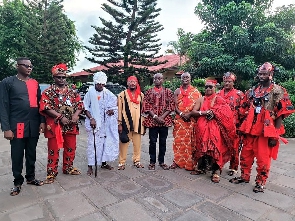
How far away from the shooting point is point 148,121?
3678 millimetres

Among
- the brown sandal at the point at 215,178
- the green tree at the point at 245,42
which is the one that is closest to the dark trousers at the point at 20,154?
the brown sandal at the point at 215,178

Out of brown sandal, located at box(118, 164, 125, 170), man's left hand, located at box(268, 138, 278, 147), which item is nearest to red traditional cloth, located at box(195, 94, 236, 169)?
man's left hand, located at box(268, 138, 278, 147)

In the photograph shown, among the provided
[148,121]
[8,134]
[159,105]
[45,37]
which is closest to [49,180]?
[8,134]

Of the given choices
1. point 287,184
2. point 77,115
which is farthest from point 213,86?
point 77,115

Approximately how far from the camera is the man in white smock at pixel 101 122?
3.49 meters

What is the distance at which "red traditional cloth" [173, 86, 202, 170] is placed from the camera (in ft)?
11.7

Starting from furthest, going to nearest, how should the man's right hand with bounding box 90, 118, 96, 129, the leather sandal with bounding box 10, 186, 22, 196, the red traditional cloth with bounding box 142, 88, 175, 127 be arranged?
the red traditional cloth with bounding box 142, 88, 175, 127, the man's right hand with bounding box 90, 118, 96, 129, the leather sandal with bounding box 10, 186, 22, 196

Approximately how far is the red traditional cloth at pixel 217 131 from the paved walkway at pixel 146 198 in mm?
417

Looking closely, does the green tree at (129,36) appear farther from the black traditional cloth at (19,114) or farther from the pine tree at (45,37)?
the black traditional cloth at (19,114)

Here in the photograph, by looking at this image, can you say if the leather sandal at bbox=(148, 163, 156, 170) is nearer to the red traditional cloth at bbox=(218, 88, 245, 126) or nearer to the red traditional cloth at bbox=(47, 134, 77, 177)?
the red traditional cloth at bbox=(47, 134, 77, 177)

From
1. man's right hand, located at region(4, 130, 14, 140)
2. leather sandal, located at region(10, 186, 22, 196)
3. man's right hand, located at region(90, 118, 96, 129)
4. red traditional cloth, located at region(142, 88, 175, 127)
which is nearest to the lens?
man's right hand, located at region(4, 130, 14, 140)

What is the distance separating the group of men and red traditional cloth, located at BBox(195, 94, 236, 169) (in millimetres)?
14

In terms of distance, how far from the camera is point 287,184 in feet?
10.6

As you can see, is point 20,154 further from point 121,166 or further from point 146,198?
point 146,198
